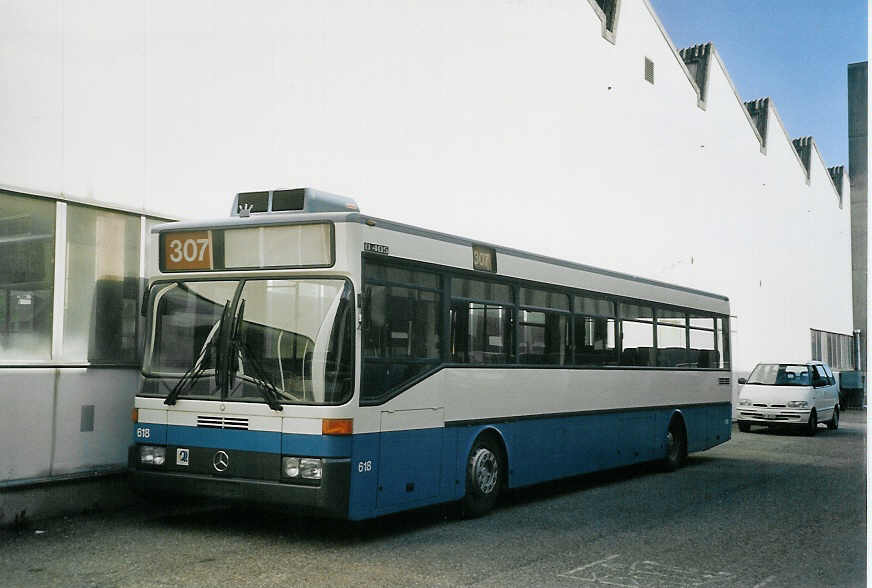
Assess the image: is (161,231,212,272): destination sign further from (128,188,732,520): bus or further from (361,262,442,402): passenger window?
(361,262,442,402): passenger window

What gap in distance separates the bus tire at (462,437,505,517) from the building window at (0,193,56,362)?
14.3 ft

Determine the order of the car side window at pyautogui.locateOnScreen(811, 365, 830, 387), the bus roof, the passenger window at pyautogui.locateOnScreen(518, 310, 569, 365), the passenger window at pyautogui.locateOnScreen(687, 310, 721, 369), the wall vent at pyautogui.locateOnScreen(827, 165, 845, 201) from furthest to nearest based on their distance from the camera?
the wall vent at pyautogui.locateOnScreen(827, 165, 845, 201) → the car side window at pyautogui.locateOnScreen(811, 365, 830, 387) → the passenger window at pyautogui.locateOnScreen(687, 310, 721, 369) → the passenger window at pyautogui.locateOnScreen(518, 310, 569, 365) → the bus roof

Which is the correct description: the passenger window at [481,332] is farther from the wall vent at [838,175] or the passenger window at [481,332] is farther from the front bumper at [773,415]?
the wall vent at [838,175]

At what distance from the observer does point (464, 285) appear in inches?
391

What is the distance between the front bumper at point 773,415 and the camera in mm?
22594

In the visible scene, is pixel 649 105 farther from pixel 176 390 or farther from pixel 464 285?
pixel 176 390

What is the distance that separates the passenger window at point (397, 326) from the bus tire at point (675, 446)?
677cm

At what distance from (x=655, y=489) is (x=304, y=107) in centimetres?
682

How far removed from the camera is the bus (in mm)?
8039

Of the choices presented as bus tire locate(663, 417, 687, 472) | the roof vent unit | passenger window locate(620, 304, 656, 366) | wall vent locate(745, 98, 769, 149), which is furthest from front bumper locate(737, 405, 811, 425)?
the roof vent unit

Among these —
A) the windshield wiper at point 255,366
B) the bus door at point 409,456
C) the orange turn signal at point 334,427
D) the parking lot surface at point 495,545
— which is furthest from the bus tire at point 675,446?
the windshield wiper at point 255,366

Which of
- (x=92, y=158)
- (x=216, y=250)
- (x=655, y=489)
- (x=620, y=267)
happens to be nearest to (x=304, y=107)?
(x=92, y=158)

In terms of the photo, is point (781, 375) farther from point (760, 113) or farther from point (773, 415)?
point (760, 113)

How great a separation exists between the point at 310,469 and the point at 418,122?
868 cm
